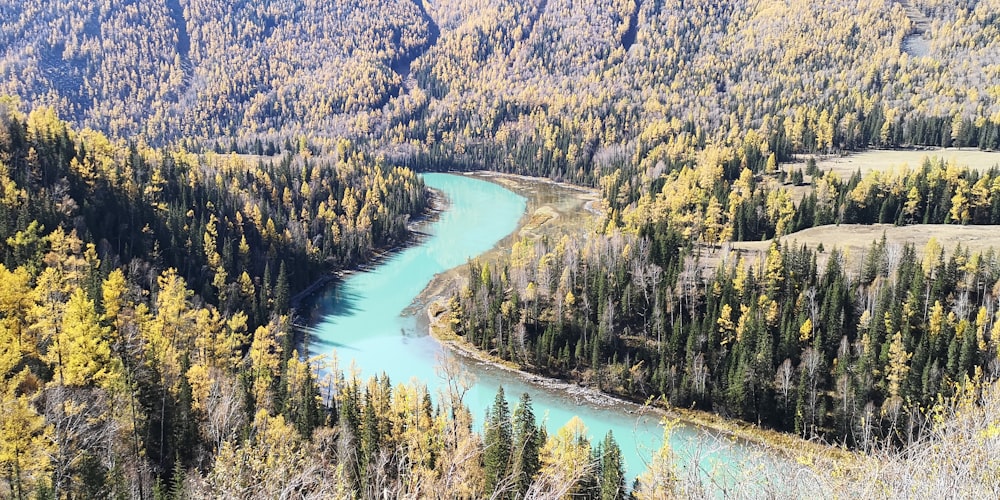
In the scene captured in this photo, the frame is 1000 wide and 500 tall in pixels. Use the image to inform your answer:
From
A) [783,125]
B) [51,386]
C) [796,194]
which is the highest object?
[783,125]

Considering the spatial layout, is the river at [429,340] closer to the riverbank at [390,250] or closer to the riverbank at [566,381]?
the riverbank at [566,381]

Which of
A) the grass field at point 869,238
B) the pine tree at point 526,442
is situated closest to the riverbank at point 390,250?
the pine tree at point 526,442

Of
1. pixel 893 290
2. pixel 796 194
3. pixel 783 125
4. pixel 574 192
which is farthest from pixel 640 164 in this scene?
pixel 893 290

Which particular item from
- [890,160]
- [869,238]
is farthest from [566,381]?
[890,160]

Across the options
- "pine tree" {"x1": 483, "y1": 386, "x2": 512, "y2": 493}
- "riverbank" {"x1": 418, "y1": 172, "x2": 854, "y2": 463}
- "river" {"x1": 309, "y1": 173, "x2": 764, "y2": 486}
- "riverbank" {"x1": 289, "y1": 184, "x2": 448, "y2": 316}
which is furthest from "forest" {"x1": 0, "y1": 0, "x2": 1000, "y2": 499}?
"river" {"x1": 309, "y1": 173, "x2": 764, "y2": 486}

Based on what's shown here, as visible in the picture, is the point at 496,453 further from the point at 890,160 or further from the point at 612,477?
the point at 890,160

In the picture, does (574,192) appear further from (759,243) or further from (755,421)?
(755,421)
